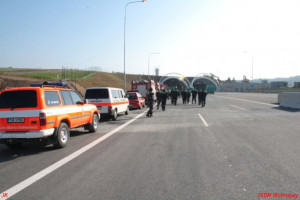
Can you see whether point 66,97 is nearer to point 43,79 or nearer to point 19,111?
point 19,111

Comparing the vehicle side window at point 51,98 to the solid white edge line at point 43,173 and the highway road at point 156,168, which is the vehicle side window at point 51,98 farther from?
the solid white edge line at point 43,173

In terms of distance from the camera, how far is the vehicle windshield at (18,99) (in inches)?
300

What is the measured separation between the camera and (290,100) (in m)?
23.3

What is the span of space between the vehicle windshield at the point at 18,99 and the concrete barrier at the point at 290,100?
20.1 meters

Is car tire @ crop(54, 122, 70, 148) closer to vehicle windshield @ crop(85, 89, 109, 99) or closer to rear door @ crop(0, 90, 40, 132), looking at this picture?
rear door @ crop(0, 90, 40, 132)

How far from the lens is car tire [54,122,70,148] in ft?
26.4

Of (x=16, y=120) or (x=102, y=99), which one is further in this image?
(x=102, y=99)

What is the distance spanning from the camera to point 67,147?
8.45 meters

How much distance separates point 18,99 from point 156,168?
4374 mm

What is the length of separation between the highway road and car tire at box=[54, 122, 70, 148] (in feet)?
0.72

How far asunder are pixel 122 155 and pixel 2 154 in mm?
3399

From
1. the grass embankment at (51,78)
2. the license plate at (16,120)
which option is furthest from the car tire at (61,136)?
the grass embankment at (51,78)

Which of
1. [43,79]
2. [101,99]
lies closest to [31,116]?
[101,99]

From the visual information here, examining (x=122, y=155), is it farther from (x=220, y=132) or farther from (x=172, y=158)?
(x=220, y=132)
